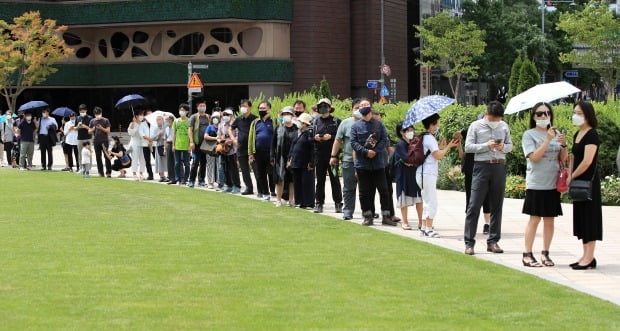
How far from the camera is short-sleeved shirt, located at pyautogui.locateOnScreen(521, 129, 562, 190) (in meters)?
12.7

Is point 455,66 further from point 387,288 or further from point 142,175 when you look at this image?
point 387,288

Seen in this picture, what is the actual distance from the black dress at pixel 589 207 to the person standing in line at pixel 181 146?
15571mm

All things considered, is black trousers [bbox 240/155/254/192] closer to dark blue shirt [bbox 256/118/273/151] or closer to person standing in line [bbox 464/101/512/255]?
dark blue shirt [bbox 256/118/273/151]

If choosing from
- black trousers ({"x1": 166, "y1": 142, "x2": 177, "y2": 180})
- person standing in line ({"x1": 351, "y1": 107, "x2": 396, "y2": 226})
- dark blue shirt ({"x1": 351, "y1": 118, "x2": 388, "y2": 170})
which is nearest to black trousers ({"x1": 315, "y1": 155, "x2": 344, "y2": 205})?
person standing in line ({"x1": 351, "y1": 107, "x2": 396, "y2": 226})

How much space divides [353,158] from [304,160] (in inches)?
90.8

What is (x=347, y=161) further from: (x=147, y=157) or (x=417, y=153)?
(x=147, y=157)

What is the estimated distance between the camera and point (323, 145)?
19719 millimetres

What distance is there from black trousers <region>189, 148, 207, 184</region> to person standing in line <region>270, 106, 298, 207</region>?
18.6 ft

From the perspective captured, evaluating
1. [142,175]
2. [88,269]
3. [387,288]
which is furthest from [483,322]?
[142,175]

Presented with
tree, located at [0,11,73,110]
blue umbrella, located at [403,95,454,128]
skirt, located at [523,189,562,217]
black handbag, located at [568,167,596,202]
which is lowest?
skirt, located at [523,189,562,217]

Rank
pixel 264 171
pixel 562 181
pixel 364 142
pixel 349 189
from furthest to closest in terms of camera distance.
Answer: pixel 264 171
pixel 349 189
pixel 364 142
pixel 562 181

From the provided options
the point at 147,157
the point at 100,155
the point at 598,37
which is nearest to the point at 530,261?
the point at 147,157

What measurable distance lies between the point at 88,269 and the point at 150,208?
8.08 meters

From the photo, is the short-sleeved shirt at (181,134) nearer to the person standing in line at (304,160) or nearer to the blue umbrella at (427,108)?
the person standing in line at (304,160)
